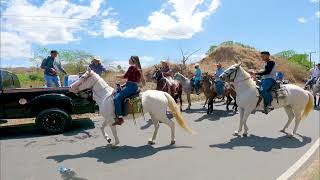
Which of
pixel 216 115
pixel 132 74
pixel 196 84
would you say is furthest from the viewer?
pixel 196 84

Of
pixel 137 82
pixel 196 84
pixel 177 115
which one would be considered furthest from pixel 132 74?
pixel 196 84

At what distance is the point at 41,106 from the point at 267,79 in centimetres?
705

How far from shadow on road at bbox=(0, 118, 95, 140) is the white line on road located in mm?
6616

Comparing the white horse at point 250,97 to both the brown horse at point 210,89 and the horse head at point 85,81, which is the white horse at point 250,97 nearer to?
the horse head at point 85,81

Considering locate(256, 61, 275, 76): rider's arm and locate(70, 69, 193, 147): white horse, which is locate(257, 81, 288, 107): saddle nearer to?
locate(256, 61, 275, 76): rider's arm

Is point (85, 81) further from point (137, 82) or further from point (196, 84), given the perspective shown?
point (196, 84)

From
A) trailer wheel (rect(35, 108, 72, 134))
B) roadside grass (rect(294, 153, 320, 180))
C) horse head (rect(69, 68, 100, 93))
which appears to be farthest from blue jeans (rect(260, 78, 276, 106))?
trailer wheel (rect(35, 108, 72, 134))

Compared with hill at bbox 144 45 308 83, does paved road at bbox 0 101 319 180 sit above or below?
below

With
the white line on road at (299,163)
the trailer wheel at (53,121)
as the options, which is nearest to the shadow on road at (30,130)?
the trailer wheel at (53,121)

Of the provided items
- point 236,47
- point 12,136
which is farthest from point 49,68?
point 236,47

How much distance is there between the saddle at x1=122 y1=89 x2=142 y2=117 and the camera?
11164mm

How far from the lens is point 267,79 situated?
510 inches

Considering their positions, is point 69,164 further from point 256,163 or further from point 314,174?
point 314,174

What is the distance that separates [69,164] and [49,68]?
5980 mm
